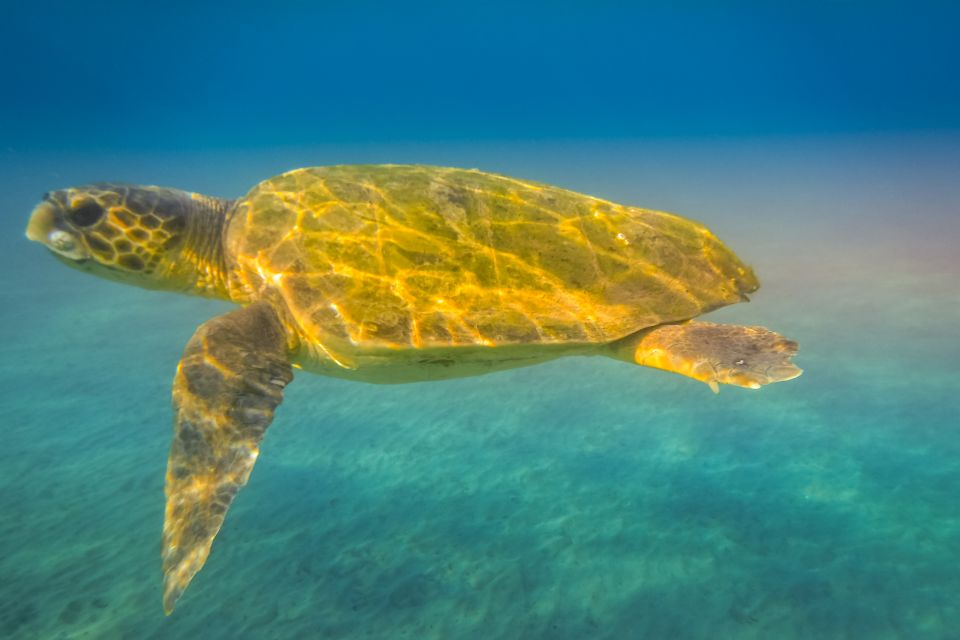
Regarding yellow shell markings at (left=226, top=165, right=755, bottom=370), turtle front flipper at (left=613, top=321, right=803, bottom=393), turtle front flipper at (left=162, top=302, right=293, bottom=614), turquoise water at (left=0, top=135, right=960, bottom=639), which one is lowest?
turquoise water at (left=0, top=135, right=960, bottom=639)

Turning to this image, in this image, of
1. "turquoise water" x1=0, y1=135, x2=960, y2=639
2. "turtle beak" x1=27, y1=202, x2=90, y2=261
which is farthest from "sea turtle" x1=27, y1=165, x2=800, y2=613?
"turquoise water" x1=0, y1=135, x2=960, y2=639

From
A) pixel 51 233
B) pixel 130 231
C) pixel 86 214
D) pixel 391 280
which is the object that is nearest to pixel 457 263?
pixel 391 280

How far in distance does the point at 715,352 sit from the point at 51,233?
193 inches

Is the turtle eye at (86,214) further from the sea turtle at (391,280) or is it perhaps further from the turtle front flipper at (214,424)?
the turtle front flipper at (214,424)

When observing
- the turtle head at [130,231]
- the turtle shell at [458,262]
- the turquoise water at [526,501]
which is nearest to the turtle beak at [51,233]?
the turtle head at [130,231]

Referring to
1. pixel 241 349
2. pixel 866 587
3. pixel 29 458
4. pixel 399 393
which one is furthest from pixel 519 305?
pixel 29 458

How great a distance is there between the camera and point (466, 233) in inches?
150

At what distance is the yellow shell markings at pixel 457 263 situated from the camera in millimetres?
3496

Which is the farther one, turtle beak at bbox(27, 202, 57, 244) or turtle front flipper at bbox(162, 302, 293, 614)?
turtle beak at bbox(27, 202, 57, 244)

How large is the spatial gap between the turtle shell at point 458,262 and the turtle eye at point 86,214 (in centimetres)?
92

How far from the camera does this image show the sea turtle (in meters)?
3.32

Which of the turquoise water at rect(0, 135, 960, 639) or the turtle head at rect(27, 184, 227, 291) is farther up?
the turtle head at rect(27, 184, 227, 291)

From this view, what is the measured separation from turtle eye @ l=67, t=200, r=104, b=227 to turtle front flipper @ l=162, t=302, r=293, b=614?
1329 mm

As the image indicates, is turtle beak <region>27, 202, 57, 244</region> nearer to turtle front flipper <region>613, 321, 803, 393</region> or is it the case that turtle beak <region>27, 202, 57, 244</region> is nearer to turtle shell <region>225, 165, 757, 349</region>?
turtle shell <region>225, 165, 757, 349</region>
